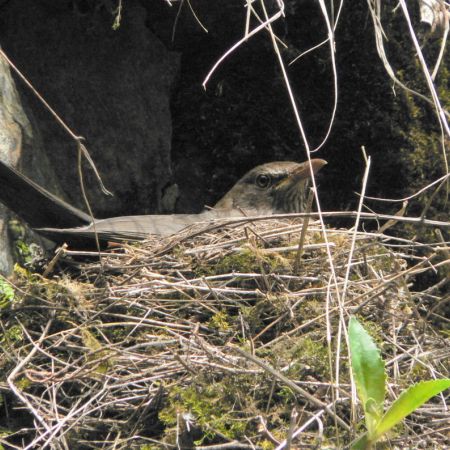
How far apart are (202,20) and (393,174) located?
1.56 meters

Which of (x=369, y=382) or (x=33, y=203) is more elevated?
(x=33, y=203)

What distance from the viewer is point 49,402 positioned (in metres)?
3.85

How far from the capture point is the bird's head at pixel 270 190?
19.6ft

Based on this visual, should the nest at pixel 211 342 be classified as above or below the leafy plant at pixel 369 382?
below

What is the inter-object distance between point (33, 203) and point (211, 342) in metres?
1.14

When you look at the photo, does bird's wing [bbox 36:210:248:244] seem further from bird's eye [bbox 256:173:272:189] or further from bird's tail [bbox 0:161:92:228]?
bird's eye [bbox 256:173:272:189]

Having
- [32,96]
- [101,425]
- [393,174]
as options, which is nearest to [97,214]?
[32,96]

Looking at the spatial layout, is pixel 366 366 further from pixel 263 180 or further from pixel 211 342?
pixel 263 180

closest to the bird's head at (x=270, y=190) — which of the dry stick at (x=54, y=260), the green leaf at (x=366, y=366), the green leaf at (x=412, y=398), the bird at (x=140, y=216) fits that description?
the bird at (x=140, y=216)

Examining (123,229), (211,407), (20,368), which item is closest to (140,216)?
(123,229)

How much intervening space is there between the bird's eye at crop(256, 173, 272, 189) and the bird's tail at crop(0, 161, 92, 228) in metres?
1.54

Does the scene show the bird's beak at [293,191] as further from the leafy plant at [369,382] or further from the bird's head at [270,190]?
the leafy plant at [369,382]

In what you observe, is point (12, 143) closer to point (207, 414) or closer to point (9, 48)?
point (9, 48)

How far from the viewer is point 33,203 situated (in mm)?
4574
